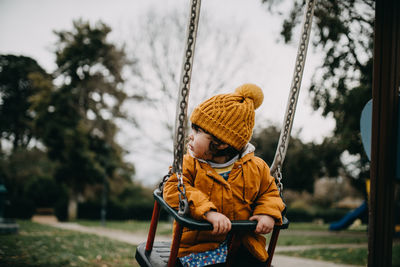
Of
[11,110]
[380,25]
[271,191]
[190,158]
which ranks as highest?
[380,25]

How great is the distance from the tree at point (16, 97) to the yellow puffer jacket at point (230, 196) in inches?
1172

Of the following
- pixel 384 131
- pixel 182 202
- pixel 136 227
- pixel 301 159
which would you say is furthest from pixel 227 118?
pixel 301 159

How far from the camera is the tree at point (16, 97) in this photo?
1136 inches

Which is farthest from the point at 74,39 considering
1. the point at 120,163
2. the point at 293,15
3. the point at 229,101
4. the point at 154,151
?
the point at 229,101

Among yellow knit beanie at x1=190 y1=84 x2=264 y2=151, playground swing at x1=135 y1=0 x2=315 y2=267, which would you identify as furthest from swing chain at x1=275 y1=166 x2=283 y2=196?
yellow knit beanie at x1=190 y1=84 x2=264 y2=151

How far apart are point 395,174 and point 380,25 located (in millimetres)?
816

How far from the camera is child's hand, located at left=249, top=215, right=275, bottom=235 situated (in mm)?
1900

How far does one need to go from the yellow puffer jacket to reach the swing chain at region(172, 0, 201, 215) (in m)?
0.15

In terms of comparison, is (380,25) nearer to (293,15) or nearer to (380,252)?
(380,252)

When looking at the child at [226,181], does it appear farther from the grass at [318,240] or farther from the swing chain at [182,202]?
the grass at [318,240]

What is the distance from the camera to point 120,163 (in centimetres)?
2589

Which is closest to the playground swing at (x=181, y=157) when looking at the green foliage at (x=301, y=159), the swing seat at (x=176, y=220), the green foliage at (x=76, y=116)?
the swing seat at (x=176, y=220)

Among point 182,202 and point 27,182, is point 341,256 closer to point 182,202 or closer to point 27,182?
point 182,202

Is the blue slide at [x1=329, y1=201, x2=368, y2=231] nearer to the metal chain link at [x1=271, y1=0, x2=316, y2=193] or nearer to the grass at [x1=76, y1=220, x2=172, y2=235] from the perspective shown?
the grass at [x1=76, y1=220, x2=172, y2=235]
